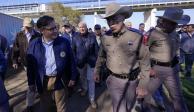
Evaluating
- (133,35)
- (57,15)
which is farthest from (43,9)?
(133,35)

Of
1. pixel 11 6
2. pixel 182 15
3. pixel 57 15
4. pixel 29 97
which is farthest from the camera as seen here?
pixel 11 6

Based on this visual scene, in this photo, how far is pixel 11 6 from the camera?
9369 centimetres

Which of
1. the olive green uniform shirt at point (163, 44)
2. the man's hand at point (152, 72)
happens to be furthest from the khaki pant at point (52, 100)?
the olive green uniform shirt at point (163, 44)

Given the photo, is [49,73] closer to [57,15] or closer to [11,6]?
[57,15]

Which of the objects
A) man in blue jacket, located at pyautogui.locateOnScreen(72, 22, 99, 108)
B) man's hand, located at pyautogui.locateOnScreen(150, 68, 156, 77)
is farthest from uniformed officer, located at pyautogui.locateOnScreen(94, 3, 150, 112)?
man in blue jacket, located at pyautogui.locateOnScreen(72, 22, 99, 108)

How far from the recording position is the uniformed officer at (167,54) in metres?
6.46

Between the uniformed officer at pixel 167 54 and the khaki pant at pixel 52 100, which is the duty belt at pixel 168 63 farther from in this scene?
the khaki pant at pixel 52 100

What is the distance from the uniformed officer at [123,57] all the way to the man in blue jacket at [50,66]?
56 centimetres

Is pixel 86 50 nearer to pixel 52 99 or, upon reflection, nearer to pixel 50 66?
pixel 52 99

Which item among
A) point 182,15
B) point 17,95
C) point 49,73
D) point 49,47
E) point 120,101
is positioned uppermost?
point 182,15

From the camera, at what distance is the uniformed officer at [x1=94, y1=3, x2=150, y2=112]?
5199 millimetres

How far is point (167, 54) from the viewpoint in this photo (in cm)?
661

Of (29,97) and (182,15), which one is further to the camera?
(29,97)

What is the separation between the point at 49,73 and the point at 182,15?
2.63 m
